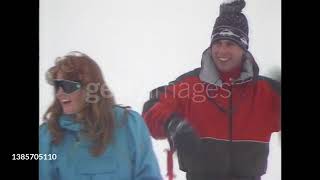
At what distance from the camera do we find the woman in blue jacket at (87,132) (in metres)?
2.69

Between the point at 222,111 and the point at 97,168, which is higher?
→ the point at 222,111

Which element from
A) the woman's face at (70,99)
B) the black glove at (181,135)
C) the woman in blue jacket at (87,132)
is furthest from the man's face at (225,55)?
the woman's face at (70,99)

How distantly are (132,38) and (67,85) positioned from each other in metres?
0.48

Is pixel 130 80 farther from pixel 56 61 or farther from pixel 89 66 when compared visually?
pixel 56 61

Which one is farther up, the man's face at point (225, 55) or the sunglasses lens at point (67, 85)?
the man's face at point (225, 55)

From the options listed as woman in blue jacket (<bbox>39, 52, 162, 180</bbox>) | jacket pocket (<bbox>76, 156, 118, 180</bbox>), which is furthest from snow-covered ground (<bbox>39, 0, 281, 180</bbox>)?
jacket pocket (<bbox>76, 156, 118, 180</bbox>)

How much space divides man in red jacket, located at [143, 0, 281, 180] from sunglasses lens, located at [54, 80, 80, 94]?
1.46ft

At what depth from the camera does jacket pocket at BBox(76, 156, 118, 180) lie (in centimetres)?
269

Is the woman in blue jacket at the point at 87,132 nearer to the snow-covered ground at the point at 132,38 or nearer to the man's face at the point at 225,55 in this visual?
the snow-covered ground at the point at 132,38

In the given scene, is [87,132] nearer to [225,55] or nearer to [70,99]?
[70,99]

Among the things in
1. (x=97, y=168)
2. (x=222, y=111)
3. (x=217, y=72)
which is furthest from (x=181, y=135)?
(x=97, y=168)

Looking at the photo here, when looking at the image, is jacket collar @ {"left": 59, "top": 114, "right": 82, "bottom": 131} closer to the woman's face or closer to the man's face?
the woman's face

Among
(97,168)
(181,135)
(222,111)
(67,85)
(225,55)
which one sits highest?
(225,55)

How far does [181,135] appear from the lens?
2725 millimetres
